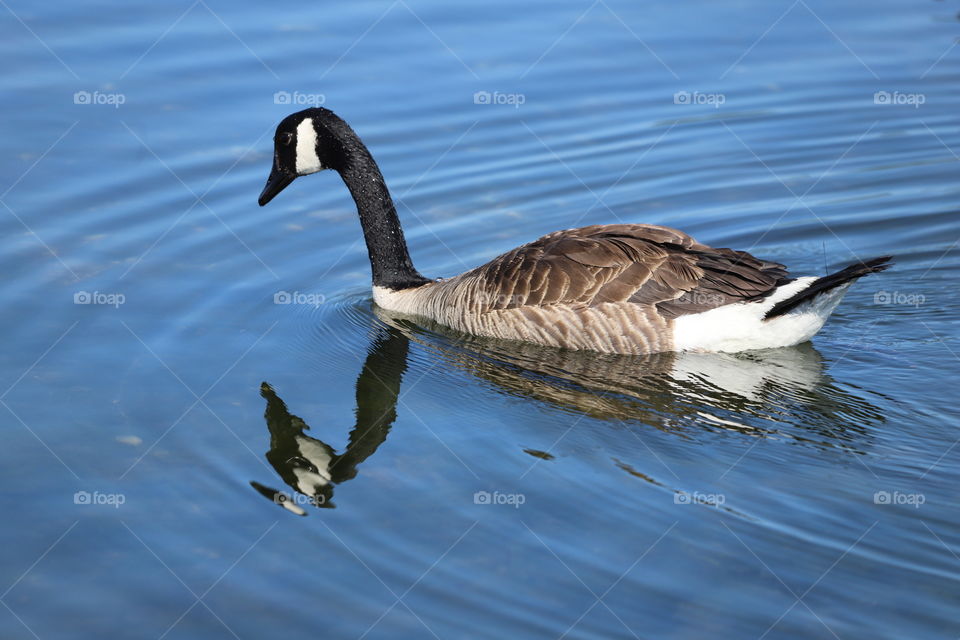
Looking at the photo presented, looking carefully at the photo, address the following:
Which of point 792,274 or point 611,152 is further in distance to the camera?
point 611,152

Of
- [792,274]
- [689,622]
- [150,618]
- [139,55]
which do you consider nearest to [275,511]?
[150,618]

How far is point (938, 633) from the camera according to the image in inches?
255

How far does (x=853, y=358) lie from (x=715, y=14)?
876 centimetres

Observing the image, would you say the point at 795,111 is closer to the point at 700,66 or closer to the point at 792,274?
the point at 700,66

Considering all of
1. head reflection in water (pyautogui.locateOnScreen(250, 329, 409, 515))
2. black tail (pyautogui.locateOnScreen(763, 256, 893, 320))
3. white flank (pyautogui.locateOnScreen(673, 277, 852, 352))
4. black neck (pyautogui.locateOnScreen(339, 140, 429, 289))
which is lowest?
head reflection in water (pyautogui.locateOnScreen(250, 329, 409, 515))

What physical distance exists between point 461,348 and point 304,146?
270 centimetres

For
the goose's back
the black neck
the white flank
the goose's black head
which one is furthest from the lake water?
the goose's black head

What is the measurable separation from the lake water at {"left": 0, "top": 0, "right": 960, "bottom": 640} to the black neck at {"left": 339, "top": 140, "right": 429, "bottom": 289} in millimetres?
501

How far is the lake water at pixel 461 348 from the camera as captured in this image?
7.08 meters

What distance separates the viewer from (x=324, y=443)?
9.05 meters

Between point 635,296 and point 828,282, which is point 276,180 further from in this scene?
point 828,282

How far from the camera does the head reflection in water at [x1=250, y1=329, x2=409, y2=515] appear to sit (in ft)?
27.3

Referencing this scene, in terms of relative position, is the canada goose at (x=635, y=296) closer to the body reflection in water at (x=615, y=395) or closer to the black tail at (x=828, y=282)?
the black tail at (x=828, y=282)

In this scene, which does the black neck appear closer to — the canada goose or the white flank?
the canada goose
